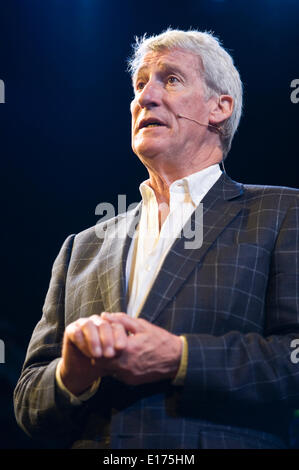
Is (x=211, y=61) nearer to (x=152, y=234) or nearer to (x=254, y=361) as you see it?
(x=152, y=234)

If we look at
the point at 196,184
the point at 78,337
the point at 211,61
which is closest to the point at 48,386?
the point at 78,337

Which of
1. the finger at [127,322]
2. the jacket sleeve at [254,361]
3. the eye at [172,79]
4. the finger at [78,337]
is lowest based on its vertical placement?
the jacket sleeve at [254,361]

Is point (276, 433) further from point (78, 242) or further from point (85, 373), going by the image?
point (78, 242)

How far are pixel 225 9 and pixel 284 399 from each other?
83.6 inches

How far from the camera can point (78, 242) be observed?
1.86 meters

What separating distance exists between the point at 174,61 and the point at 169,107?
0.56ft

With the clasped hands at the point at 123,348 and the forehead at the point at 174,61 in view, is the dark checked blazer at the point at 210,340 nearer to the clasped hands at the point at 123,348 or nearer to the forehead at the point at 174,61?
the clasped hands at the point at 123,348

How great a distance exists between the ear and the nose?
200 mm

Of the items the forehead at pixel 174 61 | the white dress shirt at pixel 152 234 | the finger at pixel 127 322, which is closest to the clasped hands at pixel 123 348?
the finger at pixel 127 322

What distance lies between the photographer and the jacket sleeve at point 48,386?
139 cm

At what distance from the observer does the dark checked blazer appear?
4.20 feet

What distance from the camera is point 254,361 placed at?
1.30 m

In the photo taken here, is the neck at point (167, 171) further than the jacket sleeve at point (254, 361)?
Yes

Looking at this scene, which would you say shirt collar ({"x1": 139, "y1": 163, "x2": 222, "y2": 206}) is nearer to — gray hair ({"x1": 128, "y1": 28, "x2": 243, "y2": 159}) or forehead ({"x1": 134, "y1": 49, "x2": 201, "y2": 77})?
gray hair ({"x1": 128, "y1": 28, "x2": 243, "y2": 159})
